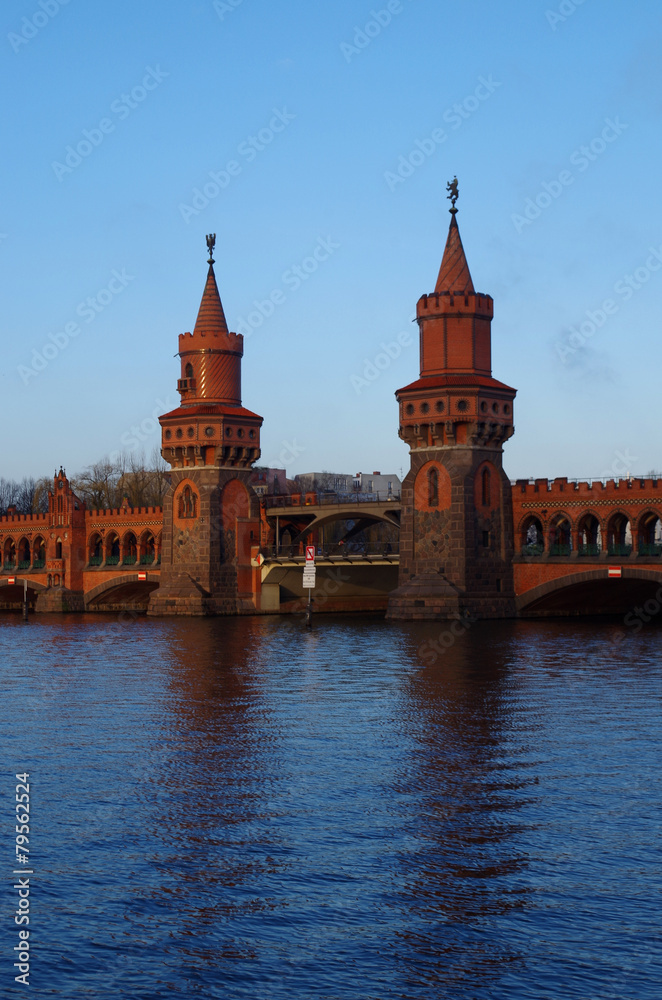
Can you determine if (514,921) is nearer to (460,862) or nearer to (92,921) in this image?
(460,862)

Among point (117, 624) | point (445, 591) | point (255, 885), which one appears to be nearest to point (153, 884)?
point (255, 885)

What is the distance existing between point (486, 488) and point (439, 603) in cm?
762

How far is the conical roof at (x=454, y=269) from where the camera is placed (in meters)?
71.8

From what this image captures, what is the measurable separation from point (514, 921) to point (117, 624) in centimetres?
6314

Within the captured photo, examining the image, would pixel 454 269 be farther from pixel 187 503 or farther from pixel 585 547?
pixel 187 503

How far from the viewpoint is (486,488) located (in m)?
71.3

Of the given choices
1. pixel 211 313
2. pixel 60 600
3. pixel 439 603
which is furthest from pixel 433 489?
pixel 60 600

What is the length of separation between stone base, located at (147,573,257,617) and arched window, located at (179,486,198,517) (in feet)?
13.8

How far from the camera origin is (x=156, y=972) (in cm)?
1381

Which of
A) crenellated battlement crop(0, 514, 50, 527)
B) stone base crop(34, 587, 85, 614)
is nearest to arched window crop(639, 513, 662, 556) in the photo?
stone base crop(34, 587, 85, 614)

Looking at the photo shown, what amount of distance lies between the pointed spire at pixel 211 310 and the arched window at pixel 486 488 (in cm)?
2254

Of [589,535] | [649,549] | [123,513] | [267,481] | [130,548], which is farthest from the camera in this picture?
[267,481]

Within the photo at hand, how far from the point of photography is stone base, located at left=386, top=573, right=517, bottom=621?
68.4 m

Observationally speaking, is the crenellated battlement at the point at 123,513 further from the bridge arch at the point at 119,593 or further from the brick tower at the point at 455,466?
A: the brick tower at the point at 455,466
